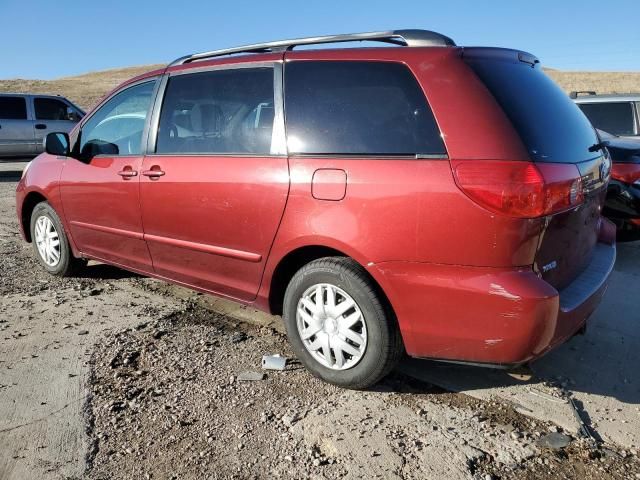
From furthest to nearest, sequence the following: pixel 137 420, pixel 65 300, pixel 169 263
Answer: pixel 65 300
pixel 169 263
pixel 137 420

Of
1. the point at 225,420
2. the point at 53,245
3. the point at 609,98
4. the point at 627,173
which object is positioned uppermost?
the point at 609,98

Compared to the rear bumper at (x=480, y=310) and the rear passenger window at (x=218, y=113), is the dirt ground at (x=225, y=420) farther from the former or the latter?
the rear passenger window at (x=218, y=113)

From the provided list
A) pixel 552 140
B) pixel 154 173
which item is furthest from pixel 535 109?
pixel 154 173

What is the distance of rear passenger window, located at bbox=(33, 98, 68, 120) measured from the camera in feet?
46.0

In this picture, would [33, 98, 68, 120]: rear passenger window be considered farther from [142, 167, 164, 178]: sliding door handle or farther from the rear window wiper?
the rear window wiper

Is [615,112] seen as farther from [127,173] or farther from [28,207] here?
[28,207]

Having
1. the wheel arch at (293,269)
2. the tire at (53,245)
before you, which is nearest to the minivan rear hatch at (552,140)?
the wheel arch at (293,269)

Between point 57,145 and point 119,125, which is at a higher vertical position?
point 119,125

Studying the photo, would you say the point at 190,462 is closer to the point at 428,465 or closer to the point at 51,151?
the point at 428,465

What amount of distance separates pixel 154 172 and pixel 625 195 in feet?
13.2

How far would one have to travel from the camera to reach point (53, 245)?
5105mm

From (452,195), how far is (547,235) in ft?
1.51

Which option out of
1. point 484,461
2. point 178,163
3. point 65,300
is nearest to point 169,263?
point 178,163

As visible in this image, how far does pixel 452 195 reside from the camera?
2570 millimetres
